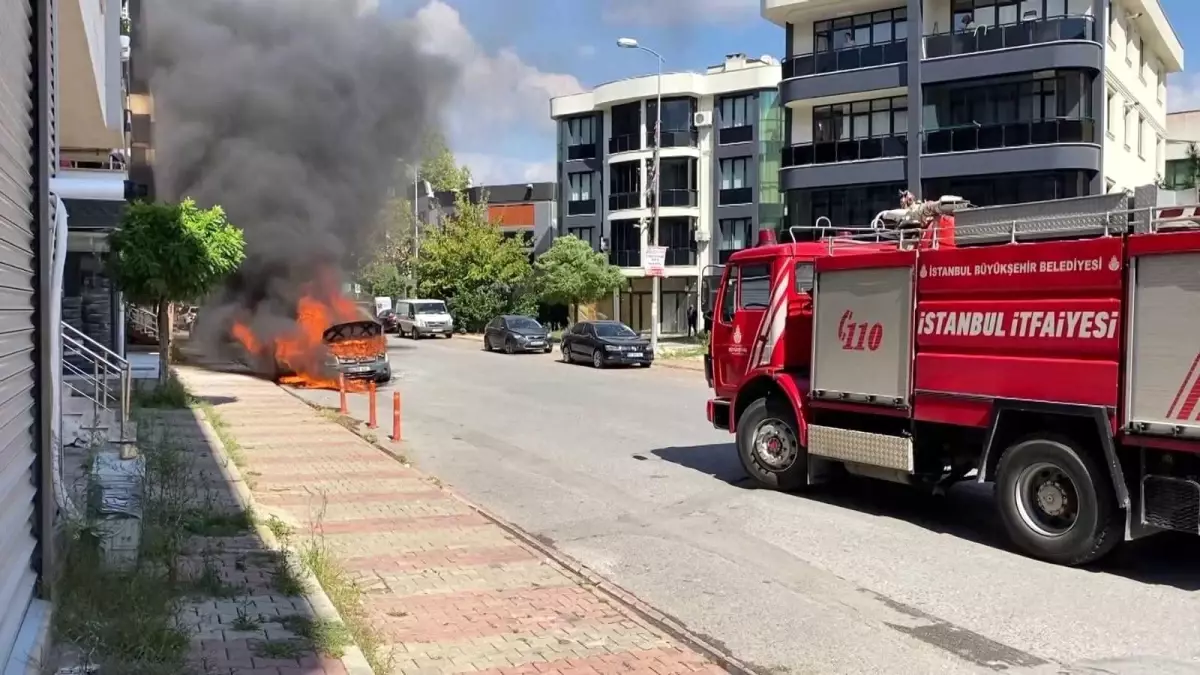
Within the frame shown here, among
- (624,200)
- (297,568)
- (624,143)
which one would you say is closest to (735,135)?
(624,143)

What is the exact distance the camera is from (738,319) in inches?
416

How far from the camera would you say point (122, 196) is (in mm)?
19266

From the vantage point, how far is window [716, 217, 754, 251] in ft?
144

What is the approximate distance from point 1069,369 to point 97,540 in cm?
637

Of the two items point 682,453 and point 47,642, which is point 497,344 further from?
point 47,642

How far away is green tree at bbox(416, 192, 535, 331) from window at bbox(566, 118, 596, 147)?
5985 millimetres

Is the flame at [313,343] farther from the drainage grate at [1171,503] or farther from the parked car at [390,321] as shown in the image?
the parked car at [390,321]

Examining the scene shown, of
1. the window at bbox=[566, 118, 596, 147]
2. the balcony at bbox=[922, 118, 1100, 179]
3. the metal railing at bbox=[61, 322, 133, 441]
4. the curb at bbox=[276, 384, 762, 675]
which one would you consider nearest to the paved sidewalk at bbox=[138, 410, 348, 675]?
the curb at bbox=[276, 384, 762, 675]

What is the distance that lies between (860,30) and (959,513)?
25328mm

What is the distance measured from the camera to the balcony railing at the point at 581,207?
49.6m

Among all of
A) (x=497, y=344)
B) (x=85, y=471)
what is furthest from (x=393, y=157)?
(x=85, y=471)

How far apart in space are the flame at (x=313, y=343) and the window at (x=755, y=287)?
1247cm

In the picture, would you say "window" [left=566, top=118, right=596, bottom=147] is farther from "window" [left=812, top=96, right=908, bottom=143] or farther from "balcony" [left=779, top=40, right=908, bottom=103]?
"window" [left=812, top=96, right=908, bottom=143]

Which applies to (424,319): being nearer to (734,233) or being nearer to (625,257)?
(625,257)
